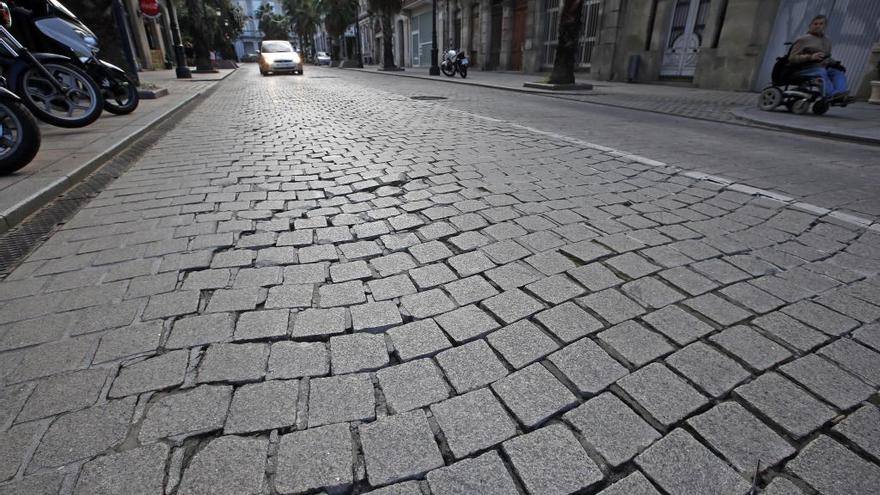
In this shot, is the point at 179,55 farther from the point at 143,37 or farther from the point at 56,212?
the point at 56,212

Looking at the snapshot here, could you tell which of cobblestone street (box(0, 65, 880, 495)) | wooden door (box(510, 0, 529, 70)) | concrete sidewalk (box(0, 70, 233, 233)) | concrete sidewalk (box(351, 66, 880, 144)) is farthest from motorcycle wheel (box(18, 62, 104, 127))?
wooden door (box(510, 0, 529, 70))

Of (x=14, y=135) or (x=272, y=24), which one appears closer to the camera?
(x=14, y=135)

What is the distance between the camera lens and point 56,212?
334 cm

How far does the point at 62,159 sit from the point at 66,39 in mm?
3690

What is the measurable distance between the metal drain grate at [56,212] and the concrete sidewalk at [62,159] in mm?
56

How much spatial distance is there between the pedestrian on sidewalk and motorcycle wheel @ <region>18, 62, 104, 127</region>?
39.4 feet

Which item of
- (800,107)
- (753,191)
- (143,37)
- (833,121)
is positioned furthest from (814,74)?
(143,37)

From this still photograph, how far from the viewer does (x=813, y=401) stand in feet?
4.93

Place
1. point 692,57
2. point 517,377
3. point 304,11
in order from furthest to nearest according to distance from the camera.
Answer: point 304,11
point 692,57
point 517,377

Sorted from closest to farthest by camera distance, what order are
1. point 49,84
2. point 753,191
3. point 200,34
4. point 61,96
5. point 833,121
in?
1. point 753,191
2. point 49,84
3. point 61,96
4. point 833,121
5. point 200,34

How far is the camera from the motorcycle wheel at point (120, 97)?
7316 mm

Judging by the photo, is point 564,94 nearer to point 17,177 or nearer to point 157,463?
point 17,177

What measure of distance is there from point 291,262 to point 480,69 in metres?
28.9

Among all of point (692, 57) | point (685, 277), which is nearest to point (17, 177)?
point (685, 277)
